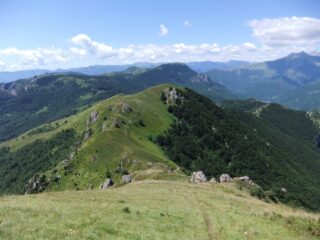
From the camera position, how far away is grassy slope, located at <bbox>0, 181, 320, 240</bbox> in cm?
2488

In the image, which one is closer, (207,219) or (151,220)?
(151,220)

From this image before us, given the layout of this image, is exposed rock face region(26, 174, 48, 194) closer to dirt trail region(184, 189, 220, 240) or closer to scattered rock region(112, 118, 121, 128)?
scattered rock region(112, 118, 121, 128)

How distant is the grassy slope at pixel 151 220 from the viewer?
24.9 metres

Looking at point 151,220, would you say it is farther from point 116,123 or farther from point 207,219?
point 116,123

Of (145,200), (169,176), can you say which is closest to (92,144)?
(169,176)

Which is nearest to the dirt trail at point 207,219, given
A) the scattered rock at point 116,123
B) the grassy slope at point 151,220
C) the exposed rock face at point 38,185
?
the grassy slope at point 151,220

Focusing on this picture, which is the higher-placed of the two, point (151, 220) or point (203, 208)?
point (151, 220)

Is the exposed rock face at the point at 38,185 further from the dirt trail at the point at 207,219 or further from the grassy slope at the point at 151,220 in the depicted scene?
the dirt trail at the point at 207,219

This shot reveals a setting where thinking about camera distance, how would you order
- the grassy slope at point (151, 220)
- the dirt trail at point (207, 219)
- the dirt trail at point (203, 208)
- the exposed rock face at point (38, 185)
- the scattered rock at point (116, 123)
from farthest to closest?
1. the scattered rock at point (116, 123)
2. the exposed rock face at point (38, 185)
3. the dirt trail at point (203, 208)
4. the dirt trail at point (207, 219)
5. the grassy slope at point (151, 220)

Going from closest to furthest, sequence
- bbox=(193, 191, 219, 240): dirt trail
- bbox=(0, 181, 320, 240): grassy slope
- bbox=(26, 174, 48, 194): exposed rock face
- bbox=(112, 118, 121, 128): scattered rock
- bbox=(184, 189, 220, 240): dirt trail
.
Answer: bbox=(0, 181, 320, 240): grassy slope
bbox=(193, 191, 219, 240): dirt trail
bbox=(184, 189, 220, 240): dirt trail
bbox=(26, 174, 48, 194): exposed rock face
bbox=(112, 118, 121, 128): scattered rock

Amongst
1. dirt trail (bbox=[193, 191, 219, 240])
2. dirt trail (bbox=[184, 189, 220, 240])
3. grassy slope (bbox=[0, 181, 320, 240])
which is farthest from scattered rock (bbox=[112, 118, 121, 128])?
grassy slope (bbox=[0, 181, 320, 240])

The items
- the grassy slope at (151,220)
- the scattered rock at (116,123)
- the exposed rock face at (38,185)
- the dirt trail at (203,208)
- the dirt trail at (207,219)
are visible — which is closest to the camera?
the grassy slope at (151,220)

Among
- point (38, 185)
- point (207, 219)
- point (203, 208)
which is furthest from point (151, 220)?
point (38, 185)

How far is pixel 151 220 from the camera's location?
3225cm
